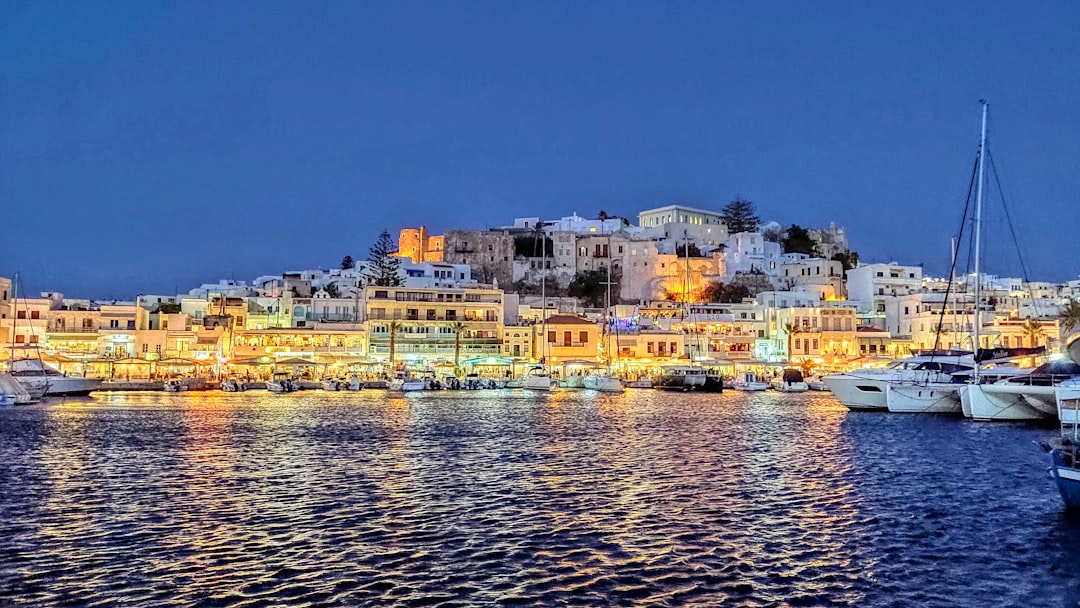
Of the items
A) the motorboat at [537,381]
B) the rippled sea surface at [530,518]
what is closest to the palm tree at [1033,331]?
the motorboat at [537,381]

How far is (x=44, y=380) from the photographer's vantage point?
59031mm

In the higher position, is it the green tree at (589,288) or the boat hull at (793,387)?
the green tree at (589,288)

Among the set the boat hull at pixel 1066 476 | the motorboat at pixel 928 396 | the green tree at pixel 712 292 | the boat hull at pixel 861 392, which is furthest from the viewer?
the green tree at pixel 712 292

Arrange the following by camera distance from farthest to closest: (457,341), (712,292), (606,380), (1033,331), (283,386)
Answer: (712,292) < (1033,331) < (457,341) < (283,386) < (606,380)

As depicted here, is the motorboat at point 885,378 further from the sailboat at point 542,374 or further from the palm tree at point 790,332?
the palm tree at point 790,332

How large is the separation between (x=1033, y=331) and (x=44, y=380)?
7571 cm

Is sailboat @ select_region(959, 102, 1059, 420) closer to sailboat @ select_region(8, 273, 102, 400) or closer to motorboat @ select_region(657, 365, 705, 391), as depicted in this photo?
motorboat @ select_region(657, 365, 705, 391)

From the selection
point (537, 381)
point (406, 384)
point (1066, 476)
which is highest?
point (537, 381)

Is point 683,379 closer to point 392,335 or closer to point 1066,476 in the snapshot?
point 392,335

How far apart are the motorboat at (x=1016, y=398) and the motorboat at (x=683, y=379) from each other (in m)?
30.1

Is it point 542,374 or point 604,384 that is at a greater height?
point 542,374

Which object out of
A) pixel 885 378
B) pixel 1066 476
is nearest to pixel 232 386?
pixel 885 378

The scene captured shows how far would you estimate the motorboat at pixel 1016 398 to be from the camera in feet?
127

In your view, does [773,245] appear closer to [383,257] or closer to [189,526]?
[383,257]
